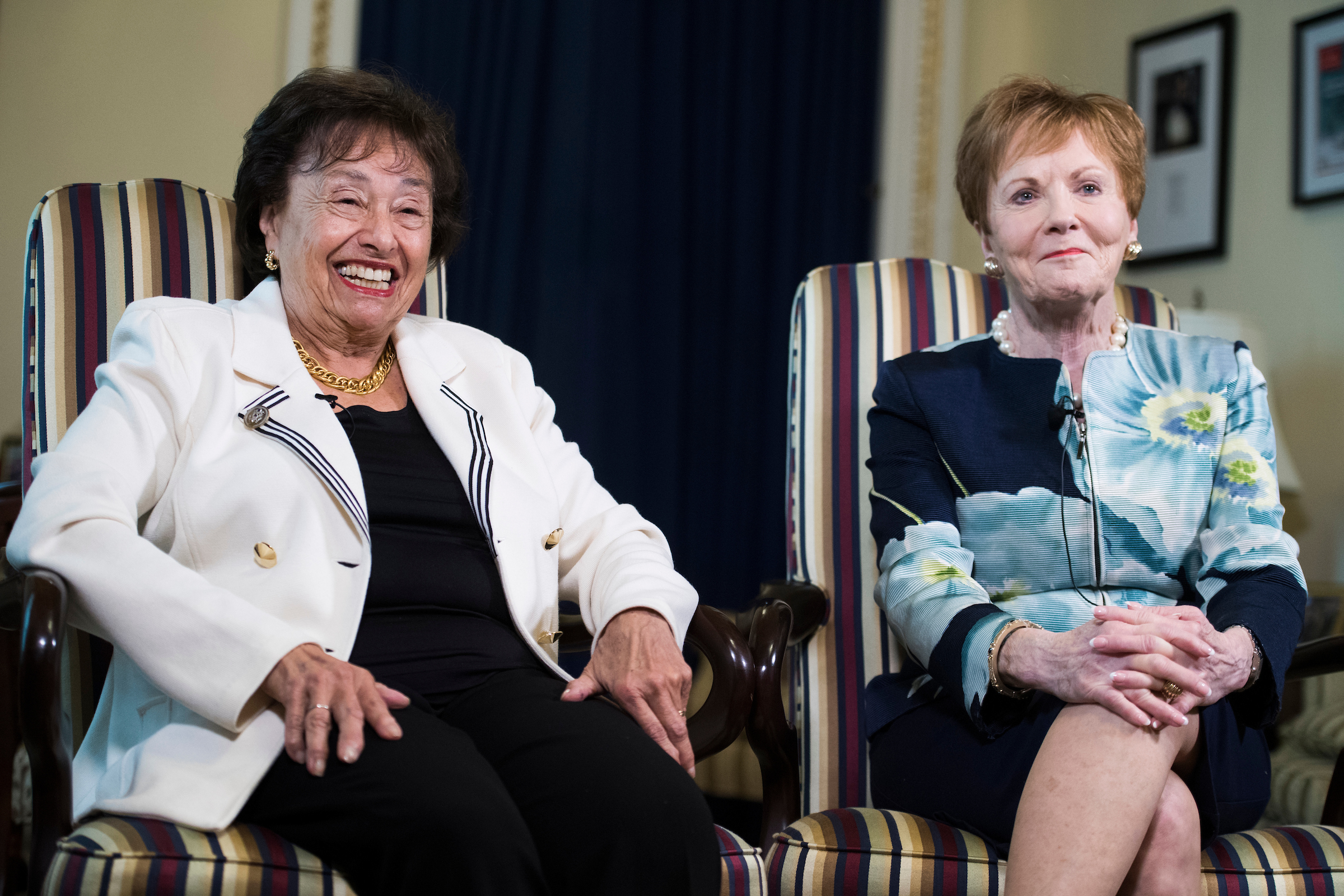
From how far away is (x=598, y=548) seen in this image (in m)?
1.44

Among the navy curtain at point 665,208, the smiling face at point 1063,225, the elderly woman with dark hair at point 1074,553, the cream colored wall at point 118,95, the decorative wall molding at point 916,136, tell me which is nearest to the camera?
the elderly woman with dark hair at point 1074,553

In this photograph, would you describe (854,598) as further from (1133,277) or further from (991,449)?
(1133,277)

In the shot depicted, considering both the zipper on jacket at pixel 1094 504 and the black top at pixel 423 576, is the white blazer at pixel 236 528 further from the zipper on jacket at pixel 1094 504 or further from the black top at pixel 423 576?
the zipper on jacket at pixel 1094 504

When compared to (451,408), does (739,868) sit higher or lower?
lower

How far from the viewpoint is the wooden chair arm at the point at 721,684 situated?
1.32 metres

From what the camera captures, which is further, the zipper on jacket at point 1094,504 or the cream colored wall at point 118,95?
the cream colored wall at point 118,95

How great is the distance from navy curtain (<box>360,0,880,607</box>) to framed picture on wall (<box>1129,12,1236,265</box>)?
0.79 meters

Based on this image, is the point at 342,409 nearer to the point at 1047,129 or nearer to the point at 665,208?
the point at 1047,129

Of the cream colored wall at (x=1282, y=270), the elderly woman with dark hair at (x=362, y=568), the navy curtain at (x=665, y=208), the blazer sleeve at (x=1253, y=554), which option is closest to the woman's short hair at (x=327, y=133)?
the elderly woman with dark hair at (x=362, y=568)

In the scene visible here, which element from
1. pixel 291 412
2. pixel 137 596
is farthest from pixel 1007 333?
pixel 137 596

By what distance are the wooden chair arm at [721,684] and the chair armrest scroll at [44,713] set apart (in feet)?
2.07

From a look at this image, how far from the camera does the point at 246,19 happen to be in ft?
8.80

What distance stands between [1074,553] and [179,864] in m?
1.06

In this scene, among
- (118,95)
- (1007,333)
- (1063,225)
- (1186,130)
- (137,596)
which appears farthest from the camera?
(1186,130)
